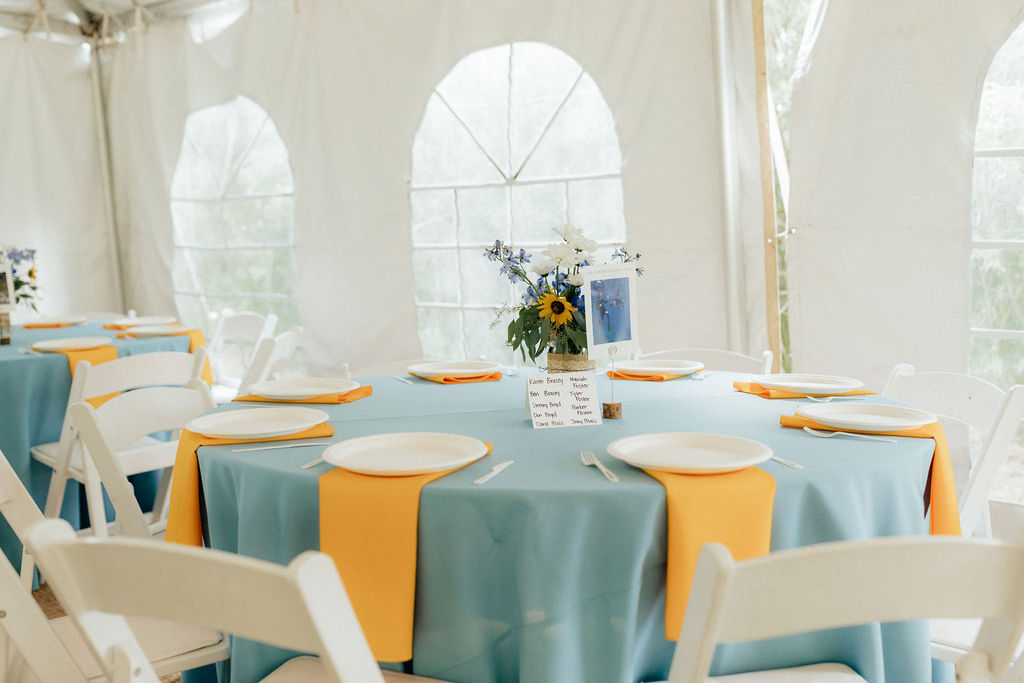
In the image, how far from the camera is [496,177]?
13.8ft

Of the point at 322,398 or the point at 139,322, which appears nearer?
the point at 322,398

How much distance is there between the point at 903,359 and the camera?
3.07 meters

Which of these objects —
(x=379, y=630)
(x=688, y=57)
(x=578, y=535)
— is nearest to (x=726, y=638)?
(x=578, y=535)

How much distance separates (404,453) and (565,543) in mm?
451

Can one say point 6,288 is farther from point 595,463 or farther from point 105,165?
point 595,463

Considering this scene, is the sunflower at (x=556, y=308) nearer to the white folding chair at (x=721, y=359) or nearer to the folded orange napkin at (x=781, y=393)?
the folded orange napkin at (x=781, y=393)

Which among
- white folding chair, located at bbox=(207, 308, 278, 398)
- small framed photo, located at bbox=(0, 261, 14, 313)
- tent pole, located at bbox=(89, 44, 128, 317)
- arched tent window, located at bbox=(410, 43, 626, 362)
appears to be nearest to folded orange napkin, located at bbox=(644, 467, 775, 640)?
arched tent window, located at bbox=(410, 43, 626, 362)

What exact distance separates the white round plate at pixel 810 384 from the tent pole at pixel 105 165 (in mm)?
5981

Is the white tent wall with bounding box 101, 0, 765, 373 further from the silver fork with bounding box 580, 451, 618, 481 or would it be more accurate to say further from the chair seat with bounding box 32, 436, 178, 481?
the silver fork with bounding box 580, 451, 618, 481

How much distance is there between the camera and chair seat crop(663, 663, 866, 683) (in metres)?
1.38

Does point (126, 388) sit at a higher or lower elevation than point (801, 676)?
higher

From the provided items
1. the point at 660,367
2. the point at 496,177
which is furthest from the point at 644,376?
the point at 496,177

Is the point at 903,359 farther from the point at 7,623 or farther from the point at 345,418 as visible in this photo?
the point at 7,623

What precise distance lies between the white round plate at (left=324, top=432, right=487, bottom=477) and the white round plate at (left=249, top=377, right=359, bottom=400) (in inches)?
23.4
